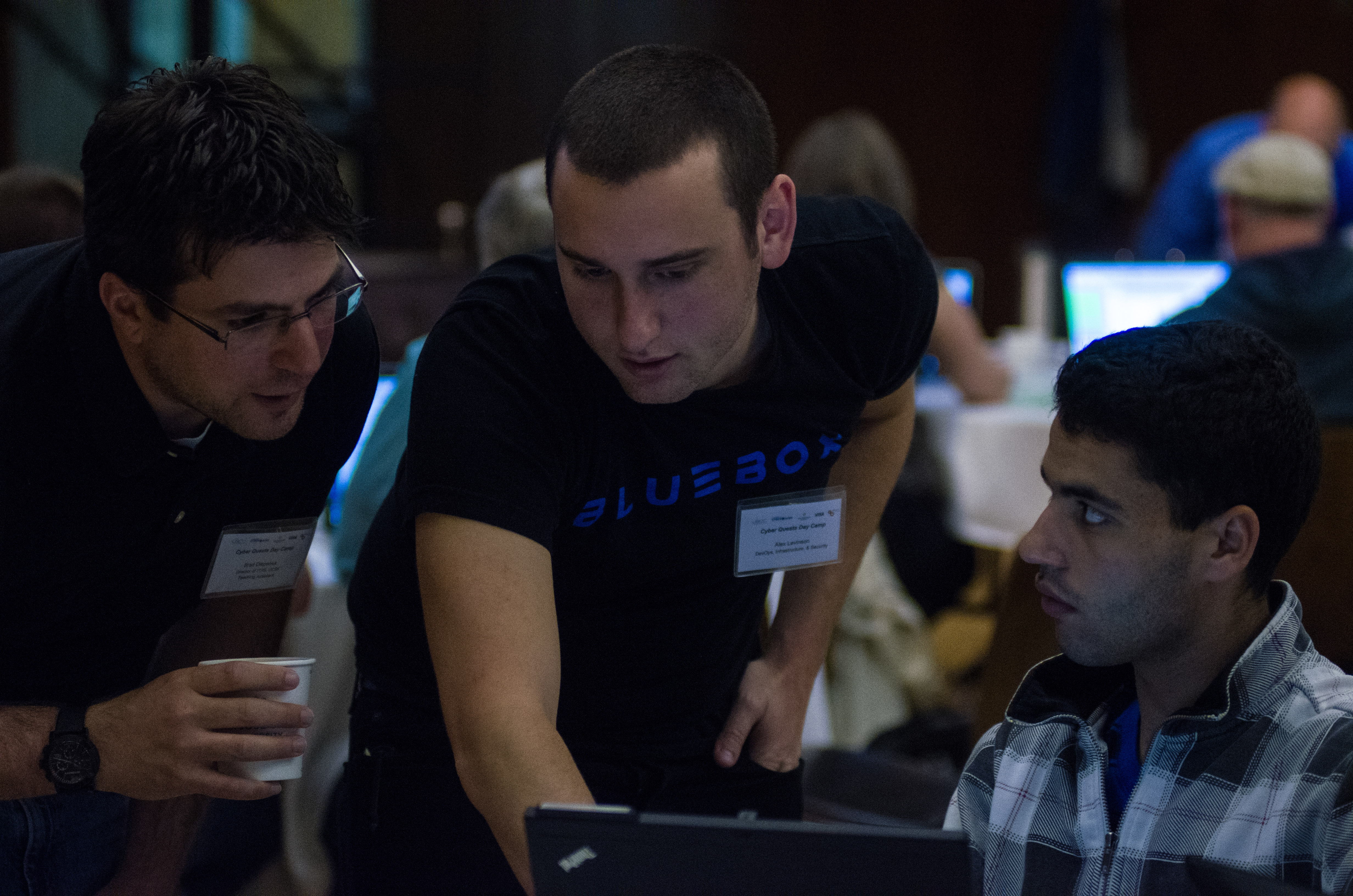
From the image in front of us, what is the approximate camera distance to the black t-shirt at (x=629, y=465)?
1.16 meters

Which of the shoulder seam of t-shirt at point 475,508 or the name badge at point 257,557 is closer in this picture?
the shoulder seam of t-shirt at point 475,508

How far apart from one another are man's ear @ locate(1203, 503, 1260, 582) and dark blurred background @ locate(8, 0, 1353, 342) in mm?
6042

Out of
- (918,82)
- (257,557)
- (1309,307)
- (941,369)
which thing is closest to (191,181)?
(257,557)

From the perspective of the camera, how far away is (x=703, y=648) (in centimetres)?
144

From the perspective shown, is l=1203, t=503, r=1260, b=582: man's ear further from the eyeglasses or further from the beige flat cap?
the beige flat cap

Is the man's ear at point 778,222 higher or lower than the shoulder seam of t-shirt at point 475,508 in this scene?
higher

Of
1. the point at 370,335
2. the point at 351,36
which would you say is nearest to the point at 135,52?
the point at 351,36

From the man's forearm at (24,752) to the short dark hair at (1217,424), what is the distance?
3.35 feet

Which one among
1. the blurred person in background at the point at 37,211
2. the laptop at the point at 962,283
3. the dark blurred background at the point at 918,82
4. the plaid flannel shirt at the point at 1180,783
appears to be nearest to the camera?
the plaid flannel shirt at the point at 1180,783

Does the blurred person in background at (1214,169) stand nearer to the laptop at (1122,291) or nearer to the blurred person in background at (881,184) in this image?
the laptop at (1122,291)

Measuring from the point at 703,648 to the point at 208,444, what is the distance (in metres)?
0.57

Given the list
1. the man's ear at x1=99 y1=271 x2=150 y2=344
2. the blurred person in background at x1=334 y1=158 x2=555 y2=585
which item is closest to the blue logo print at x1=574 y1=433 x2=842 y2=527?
the man's ear at x1=99 y1=271 x2=150 y2=344

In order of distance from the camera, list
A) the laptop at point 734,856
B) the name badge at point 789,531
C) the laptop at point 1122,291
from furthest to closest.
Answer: the laptop at point 1122,291 → the name badge at point 789,531 → the laptop at point 734,856

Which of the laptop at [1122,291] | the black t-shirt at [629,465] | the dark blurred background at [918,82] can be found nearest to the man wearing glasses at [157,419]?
the black t-shirt at [629,465]
